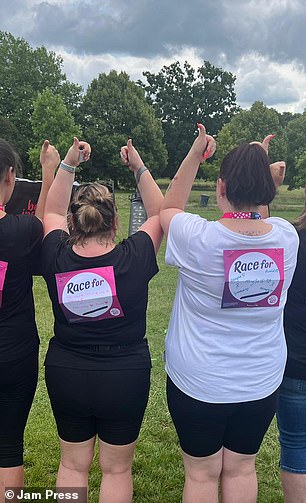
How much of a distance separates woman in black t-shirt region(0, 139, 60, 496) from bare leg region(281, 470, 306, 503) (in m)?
1.46

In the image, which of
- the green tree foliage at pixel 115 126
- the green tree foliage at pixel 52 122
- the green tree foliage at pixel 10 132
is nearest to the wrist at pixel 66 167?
the green tree foliage at pixel 52 122

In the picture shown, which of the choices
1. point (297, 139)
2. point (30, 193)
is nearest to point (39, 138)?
point (297, 139)

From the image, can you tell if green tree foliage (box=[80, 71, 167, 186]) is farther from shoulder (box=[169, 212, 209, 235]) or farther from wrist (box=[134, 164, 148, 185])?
shoulder (box=[169, 212, 209, 235])

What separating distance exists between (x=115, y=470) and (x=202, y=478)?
423mm

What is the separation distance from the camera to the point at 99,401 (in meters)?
2.08

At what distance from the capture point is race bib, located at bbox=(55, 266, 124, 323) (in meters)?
2.02

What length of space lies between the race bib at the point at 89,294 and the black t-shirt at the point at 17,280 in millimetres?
264

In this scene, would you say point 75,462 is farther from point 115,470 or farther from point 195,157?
point 195,157

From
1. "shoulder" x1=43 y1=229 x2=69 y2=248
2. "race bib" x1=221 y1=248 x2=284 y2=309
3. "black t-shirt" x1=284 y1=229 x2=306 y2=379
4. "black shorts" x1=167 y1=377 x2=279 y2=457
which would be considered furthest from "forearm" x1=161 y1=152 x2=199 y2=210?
"black shorts" x1=167 y1=377 x2=279 y2=457

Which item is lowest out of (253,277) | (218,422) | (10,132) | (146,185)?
(218,422)

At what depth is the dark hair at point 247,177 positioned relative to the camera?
6.29 feet

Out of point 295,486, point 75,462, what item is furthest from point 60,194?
point 295,486

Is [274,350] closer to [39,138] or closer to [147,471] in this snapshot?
[147,471]

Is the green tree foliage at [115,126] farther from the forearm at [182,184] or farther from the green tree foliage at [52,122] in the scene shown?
the forearm at [182,184]
